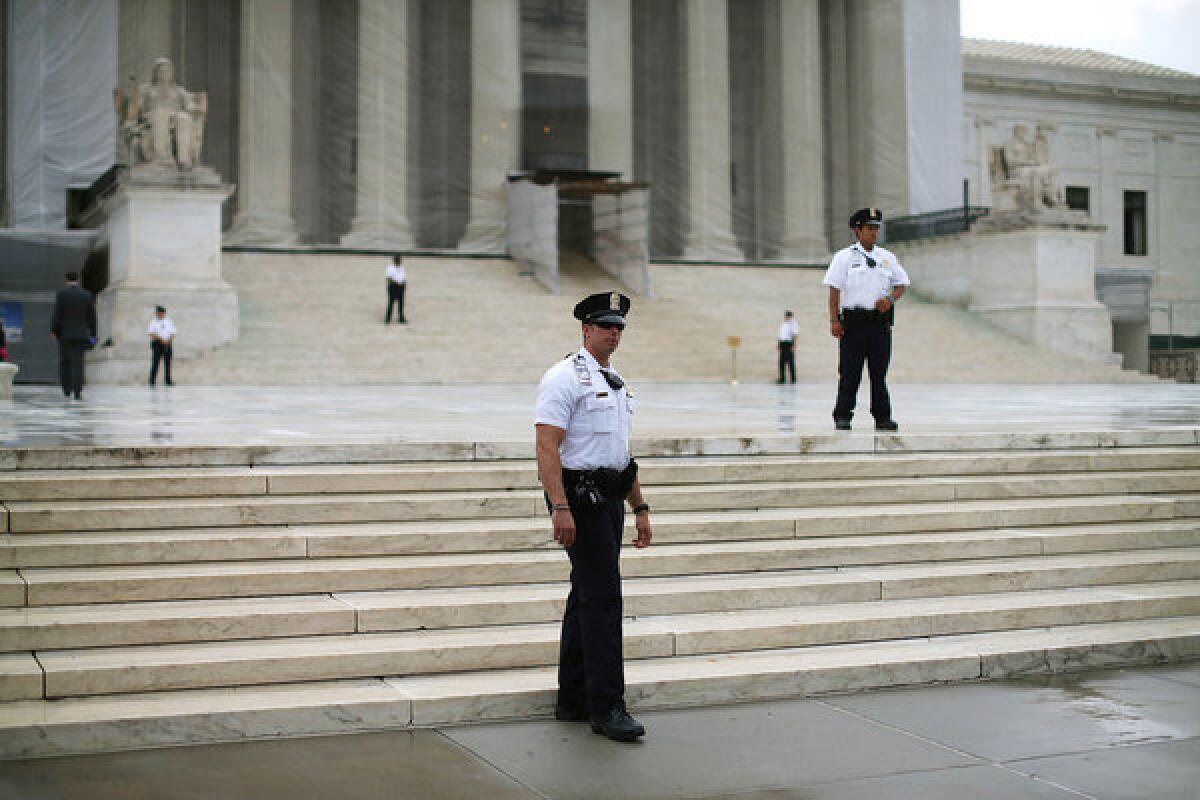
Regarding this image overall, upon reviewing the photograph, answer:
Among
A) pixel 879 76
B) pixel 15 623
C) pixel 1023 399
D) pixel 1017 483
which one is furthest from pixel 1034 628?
pixel 879 76

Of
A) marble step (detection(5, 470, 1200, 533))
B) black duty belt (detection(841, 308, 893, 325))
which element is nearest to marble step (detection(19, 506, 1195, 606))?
marble step (detection(5, 470, 1200, 533))

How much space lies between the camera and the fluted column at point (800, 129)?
41594 mm

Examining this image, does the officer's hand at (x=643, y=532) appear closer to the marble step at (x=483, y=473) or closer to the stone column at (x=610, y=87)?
the marble step at (x=483, y=473)

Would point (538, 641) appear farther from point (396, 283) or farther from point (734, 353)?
point (396, 283)

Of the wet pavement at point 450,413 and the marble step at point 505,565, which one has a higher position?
the wet pavement at point 450,413

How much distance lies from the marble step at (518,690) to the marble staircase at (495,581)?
0.01 metres

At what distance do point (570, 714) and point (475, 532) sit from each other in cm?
186

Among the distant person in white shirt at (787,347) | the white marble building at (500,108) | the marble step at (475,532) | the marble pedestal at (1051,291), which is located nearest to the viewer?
the marble step at (475,532)

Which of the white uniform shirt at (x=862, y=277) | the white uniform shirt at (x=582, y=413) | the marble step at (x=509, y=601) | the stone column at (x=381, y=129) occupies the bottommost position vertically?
the marble step at (x=509, y=601)

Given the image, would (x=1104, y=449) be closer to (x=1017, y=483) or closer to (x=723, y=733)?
(x=1017, y=483)

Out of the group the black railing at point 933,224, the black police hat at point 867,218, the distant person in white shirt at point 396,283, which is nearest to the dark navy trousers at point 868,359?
the black police hat at point 867,218

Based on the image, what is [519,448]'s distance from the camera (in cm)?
897

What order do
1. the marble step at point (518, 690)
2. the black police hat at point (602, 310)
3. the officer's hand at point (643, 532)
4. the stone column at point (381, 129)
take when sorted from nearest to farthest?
1. the marble step at point (518, 690)
2. the black police hat at point (602, 310)
3. the officer's hand at point (643, 532)
4. the stone column at point (381, 129)

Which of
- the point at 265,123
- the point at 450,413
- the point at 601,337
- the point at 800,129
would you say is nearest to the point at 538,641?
the point at 601,337
